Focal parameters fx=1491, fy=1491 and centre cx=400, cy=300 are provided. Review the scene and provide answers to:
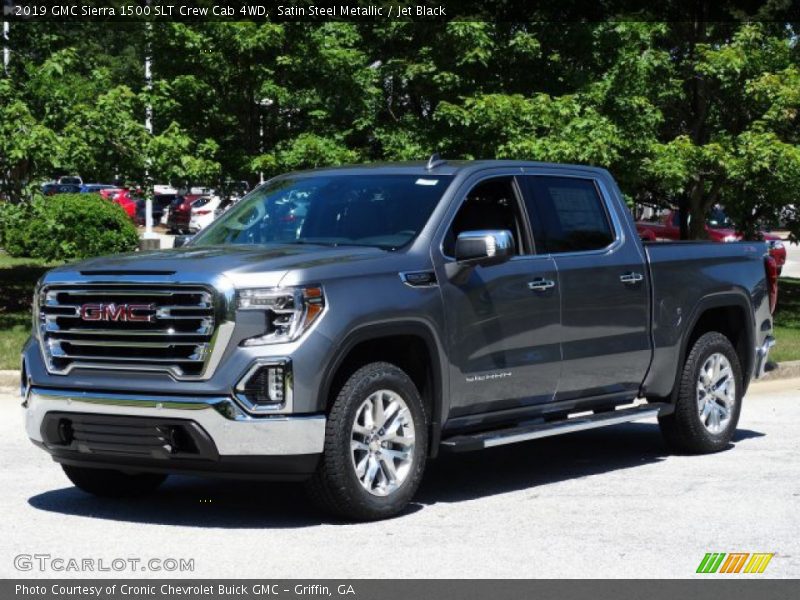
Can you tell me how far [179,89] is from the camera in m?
19.8

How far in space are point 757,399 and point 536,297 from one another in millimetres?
5796

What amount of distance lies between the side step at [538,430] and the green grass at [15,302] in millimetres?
6958

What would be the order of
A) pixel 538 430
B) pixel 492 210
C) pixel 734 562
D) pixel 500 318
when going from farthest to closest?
pixel 492 210 < pixel 538 430 < pixel 500 318 < pixel 734 562

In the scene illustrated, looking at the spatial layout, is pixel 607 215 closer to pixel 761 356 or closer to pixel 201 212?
pixel 761 356

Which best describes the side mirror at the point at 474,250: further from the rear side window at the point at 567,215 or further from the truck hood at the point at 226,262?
the rear side window at the point at 567,215

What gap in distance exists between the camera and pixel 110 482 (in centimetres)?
862

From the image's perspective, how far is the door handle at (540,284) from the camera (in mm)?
8797

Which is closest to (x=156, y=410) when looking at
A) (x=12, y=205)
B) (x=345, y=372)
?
(x=345, y=372)

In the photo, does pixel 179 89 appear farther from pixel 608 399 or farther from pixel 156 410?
pixel 156 410

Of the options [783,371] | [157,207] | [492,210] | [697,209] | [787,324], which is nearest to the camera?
[492,210]

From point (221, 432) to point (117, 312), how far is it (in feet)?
2.92

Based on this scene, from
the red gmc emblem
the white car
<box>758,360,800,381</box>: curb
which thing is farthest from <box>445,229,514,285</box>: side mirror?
the white car

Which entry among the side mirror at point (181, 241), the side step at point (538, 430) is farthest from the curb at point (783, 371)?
the side mirror at point (181, 241)

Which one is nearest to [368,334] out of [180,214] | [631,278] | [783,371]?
[631,278]
